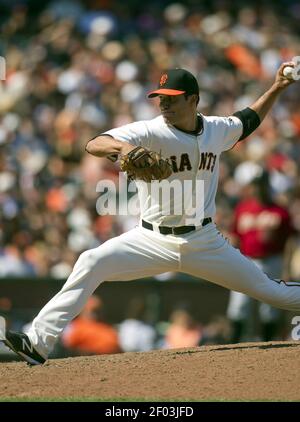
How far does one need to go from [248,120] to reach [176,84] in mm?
772

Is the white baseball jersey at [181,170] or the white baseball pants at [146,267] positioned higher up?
the white baseball jersey at [181,170]

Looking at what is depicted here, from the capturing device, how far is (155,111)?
13.4m

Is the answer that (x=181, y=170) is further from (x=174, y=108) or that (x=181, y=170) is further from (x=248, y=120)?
(x=248, y=120)

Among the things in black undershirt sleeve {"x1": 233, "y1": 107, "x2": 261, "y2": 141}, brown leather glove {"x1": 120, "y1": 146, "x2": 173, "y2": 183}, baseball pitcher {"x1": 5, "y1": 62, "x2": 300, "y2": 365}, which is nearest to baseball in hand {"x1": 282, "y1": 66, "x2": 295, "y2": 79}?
black undershirt sleeve {"x1": 233, "y1": 107, "x2": 261, "y2": 141}

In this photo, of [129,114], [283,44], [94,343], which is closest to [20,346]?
[94,343]

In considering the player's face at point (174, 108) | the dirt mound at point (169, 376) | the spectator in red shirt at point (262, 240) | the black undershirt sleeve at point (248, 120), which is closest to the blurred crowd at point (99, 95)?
the spectator in red shirt at point (262, 240)

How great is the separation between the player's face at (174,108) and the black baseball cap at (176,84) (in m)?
0.04

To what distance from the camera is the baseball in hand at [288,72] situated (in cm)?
725

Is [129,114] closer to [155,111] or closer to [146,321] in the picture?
[155,111]

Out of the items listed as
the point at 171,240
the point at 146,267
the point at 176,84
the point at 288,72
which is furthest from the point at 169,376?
the point at 288,72

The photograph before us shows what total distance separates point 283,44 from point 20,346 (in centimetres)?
963

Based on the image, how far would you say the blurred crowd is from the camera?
11922 mm

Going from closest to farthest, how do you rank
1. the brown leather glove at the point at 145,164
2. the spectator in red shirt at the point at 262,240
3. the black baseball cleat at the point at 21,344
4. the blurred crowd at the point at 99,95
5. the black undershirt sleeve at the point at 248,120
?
the brown leather glove at the point at 145,164
the black baseball cleat at the point at 21,344
the black undershirt sleeve at the point at 248,120
the spectator in red shirt at the point at 262,240
the blurred crowd at the point at 99,95

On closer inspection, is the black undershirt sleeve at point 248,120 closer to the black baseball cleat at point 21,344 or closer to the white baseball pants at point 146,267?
the white baseball pants at point 146,267
